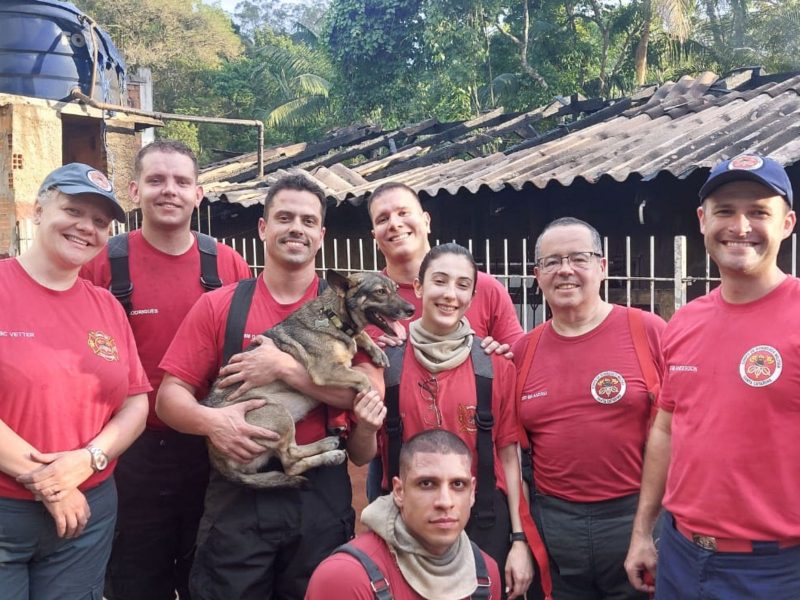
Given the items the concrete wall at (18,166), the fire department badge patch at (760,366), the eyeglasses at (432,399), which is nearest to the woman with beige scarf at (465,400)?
the eyeglasses at (432,399)

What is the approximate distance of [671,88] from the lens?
11.6 m

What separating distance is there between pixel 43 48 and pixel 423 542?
11848mm

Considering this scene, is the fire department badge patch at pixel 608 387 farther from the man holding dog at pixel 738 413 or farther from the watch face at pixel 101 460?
the watch face at pixel 101 460

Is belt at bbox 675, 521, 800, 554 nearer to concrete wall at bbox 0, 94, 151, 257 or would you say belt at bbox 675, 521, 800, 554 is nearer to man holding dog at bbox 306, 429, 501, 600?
man holding dog at bbox 306, 429, 501, 600

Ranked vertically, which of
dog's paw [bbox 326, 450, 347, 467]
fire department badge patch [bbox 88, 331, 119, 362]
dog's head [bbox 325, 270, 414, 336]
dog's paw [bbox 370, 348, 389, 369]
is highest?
dog's head [bbox 325, 270, 414, 336]

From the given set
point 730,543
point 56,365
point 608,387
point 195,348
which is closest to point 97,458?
point 56,365

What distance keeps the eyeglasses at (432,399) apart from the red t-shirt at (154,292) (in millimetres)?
1279

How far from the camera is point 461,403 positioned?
314 centimetres

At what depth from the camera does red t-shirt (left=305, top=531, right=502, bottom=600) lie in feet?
8.14

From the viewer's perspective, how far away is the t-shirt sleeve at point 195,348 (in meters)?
3.24

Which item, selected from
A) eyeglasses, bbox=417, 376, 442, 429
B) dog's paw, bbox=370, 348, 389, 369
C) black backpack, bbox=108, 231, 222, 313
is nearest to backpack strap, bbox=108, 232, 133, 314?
black backpack, bbox=108, 231, 222, 313

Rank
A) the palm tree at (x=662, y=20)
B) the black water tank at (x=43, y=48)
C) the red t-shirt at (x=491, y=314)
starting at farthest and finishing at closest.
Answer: the palm tree at (x=662, y=20) → the black water tank at (x=43, y=48) → the red t-shirt at (x=491, y=314)

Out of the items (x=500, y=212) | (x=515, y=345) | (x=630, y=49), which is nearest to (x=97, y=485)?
(x=515, y=345)

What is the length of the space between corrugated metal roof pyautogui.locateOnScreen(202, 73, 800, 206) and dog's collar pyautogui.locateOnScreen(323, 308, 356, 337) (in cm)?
383
